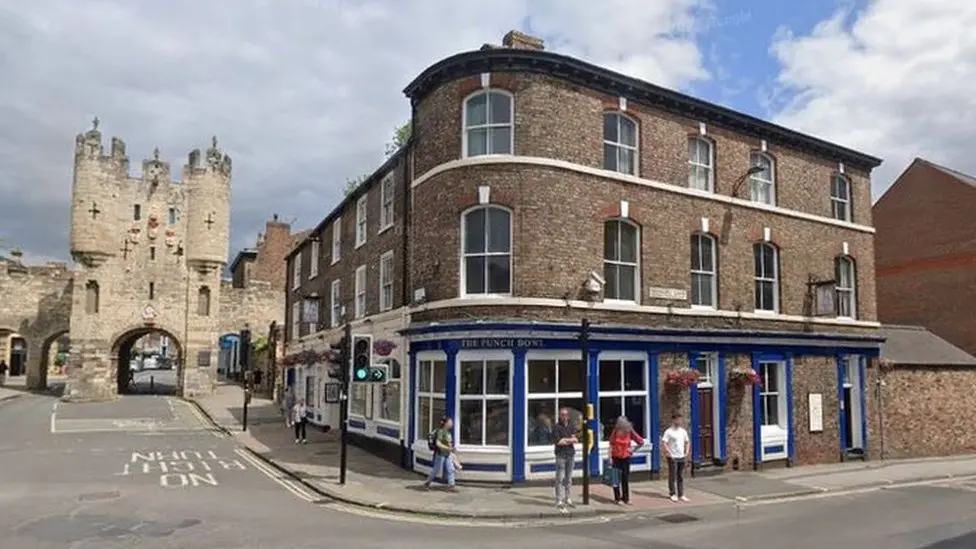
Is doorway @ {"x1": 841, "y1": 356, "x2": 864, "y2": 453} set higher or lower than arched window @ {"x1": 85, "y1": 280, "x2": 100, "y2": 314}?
lower

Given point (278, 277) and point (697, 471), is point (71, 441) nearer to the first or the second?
point (697, 471)

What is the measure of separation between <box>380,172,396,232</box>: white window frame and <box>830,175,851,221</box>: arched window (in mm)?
13407

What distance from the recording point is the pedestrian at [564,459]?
14151mm

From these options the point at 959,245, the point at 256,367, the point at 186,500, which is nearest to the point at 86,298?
the point at 256,367

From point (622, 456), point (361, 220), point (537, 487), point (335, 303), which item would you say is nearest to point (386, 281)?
point (361, 220)

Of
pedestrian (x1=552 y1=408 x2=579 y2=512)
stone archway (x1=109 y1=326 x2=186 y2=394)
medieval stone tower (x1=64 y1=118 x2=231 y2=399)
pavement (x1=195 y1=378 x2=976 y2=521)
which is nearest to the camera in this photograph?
pavement (x1=195 y1=378 x2=976 y2=521)

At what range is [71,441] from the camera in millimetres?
24859

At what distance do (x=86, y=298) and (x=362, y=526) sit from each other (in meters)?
39.4

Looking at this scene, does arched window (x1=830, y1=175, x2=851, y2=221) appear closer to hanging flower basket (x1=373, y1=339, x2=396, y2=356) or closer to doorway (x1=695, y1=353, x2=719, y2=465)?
doorway (x1=695, y1=353, x2=719, y2=465)

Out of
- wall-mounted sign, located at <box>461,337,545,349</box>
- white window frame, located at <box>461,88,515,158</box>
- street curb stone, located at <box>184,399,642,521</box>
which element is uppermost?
white window frame, located at <box>461,88,515,158</box>

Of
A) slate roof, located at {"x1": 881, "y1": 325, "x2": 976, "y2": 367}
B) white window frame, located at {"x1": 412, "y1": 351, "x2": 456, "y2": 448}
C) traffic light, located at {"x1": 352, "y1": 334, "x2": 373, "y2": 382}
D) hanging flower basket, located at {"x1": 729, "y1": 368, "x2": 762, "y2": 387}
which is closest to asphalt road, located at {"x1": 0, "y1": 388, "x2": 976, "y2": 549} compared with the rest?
traffic light, located at {"x1": 352, "y1": 334, "x2": 373, "y2": 382}

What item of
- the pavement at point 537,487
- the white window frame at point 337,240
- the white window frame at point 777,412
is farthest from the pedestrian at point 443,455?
the white window frame at point 337,240

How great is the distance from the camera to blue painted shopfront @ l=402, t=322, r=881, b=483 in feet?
53.0

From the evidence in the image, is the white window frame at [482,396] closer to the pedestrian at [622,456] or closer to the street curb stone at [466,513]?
the pedestrian at [622,456]
